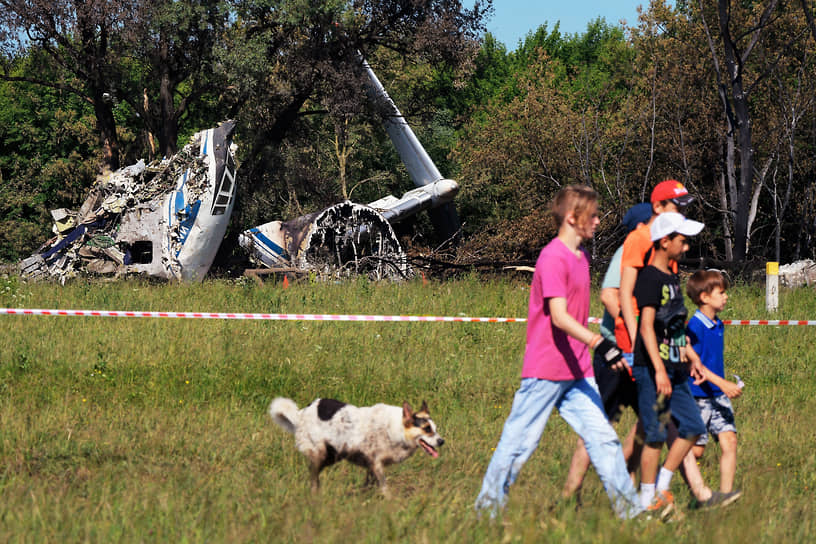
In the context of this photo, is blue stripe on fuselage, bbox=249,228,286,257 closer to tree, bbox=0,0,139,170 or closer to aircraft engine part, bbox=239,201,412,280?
aircraft engine part, bbox=239,201,412,280

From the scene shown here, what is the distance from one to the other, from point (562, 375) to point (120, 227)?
56.7 feet

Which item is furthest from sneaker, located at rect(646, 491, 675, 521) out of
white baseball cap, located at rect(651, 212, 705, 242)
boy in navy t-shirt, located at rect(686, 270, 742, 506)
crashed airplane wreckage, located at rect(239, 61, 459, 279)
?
crashed airplane wreckage, located at rect(239, 61, 459, 279)

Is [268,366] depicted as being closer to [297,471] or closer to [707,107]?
[297,471]

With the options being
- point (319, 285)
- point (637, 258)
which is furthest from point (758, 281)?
point (637, 258)

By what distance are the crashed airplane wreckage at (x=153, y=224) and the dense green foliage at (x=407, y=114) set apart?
15.7 feet

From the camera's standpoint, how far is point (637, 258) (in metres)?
4.70

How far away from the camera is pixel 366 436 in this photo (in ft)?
15.9

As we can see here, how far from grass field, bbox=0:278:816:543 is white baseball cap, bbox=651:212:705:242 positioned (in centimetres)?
143

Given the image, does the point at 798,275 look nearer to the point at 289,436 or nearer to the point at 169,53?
the point at 289,436

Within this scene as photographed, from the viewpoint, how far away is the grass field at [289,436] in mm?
4082

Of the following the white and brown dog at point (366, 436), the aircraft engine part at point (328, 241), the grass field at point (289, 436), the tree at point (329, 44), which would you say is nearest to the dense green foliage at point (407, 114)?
the tree at point (329, 44)

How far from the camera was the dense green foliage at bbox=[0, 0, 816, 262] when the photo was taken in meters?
24.0

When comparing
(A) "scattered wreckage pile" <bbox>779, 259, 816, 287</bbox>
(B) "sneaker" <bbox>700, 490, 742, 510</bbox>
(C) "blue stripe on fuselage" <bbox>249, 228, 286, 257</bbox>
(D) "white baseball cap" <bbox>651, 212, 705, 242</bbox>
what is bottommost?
(A) "scattered wreckage pile" <bbox>779, 259, 816, 287</bbox>

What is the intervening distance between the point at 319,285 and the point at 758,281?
8.81 m
